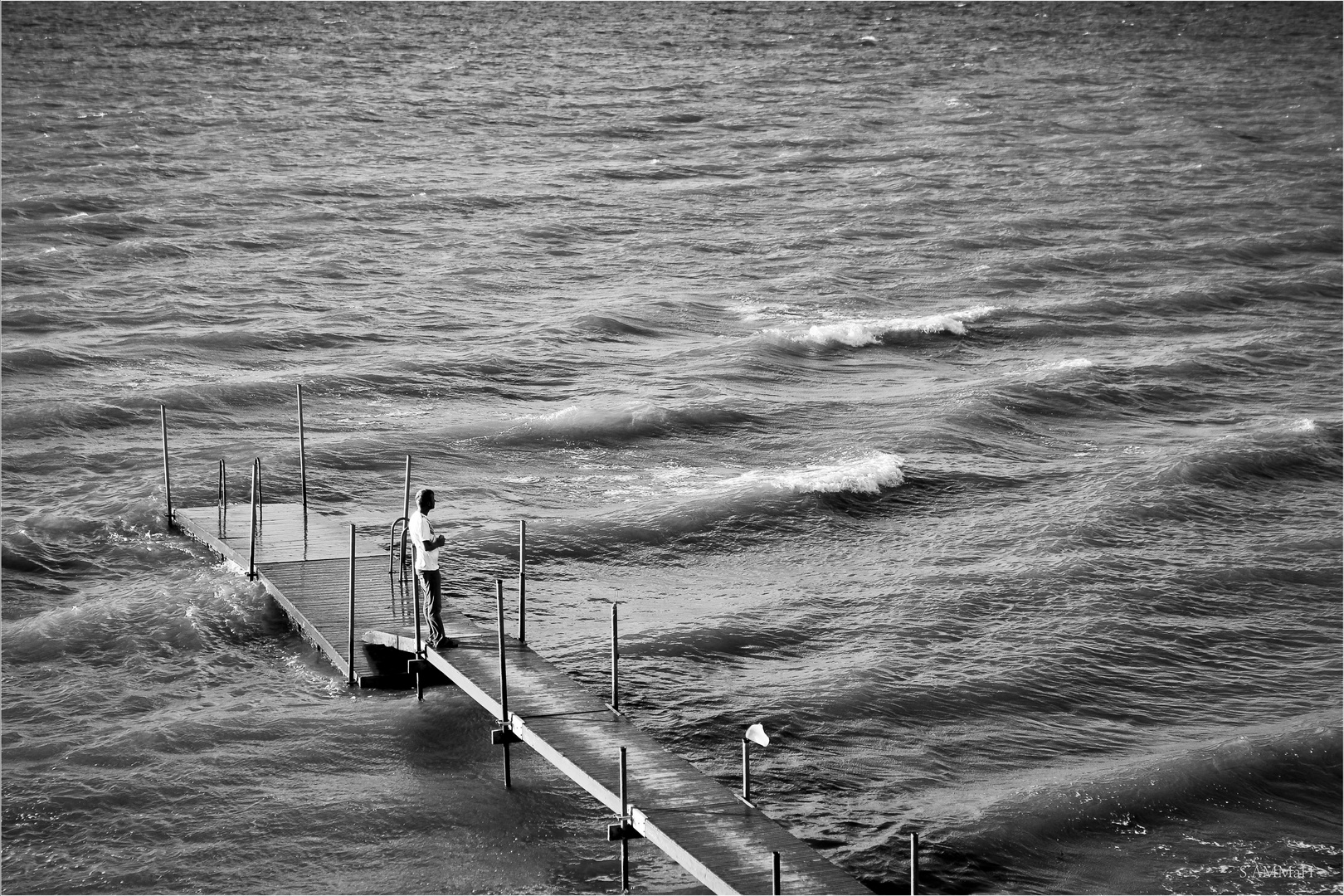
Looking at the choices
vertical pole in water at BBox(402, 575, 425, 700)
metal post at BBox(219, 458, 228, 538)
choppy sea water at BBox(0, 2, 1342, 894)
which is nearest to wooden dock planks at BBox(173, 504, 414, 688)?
metal post at BBox(219, 458, 228, 538)

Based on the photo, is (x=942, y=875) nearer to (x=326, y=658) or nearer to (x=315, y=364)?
(x=326, y=658)

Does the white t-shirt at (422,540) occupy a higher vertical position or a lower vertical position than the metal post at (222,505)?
higher

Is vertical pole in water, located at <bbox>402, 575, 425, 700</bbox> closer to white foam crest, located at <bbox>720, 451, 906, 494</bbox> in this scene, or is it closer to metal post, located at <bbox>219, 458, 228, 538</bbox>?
metal post, located at <bbox>219, 458, 228, 538</bbox>

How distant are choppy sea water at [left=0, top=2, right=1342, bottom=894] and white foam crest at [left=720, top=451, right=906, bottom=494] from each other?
0.49 ft

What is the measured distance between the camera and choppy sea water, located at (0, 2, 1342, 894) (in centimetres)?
2150

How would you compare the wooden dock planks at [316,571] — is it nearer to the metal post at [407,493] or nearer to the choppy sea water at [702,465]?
the choppy sea water at [702,465]

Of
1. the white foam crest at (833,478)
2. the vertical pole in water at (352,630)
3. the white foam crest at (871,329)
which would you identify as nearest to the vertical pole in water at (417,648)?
the vertical pole in water at (352,630)

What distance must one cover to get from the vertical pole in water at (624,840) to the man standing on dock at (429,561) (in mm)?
4446

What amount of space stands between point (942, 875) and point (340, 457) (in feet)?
66.4

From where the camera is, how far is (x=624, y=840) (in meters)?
18.4

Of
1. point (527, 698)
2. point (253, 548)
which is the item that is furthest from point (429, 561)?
point (253, 548)

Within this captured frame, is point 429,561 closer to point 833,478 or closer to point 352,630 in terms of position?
point 352,630

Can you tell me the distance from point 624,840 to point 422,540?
5349 mm

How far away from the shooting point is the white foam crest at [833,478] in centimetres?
3369
